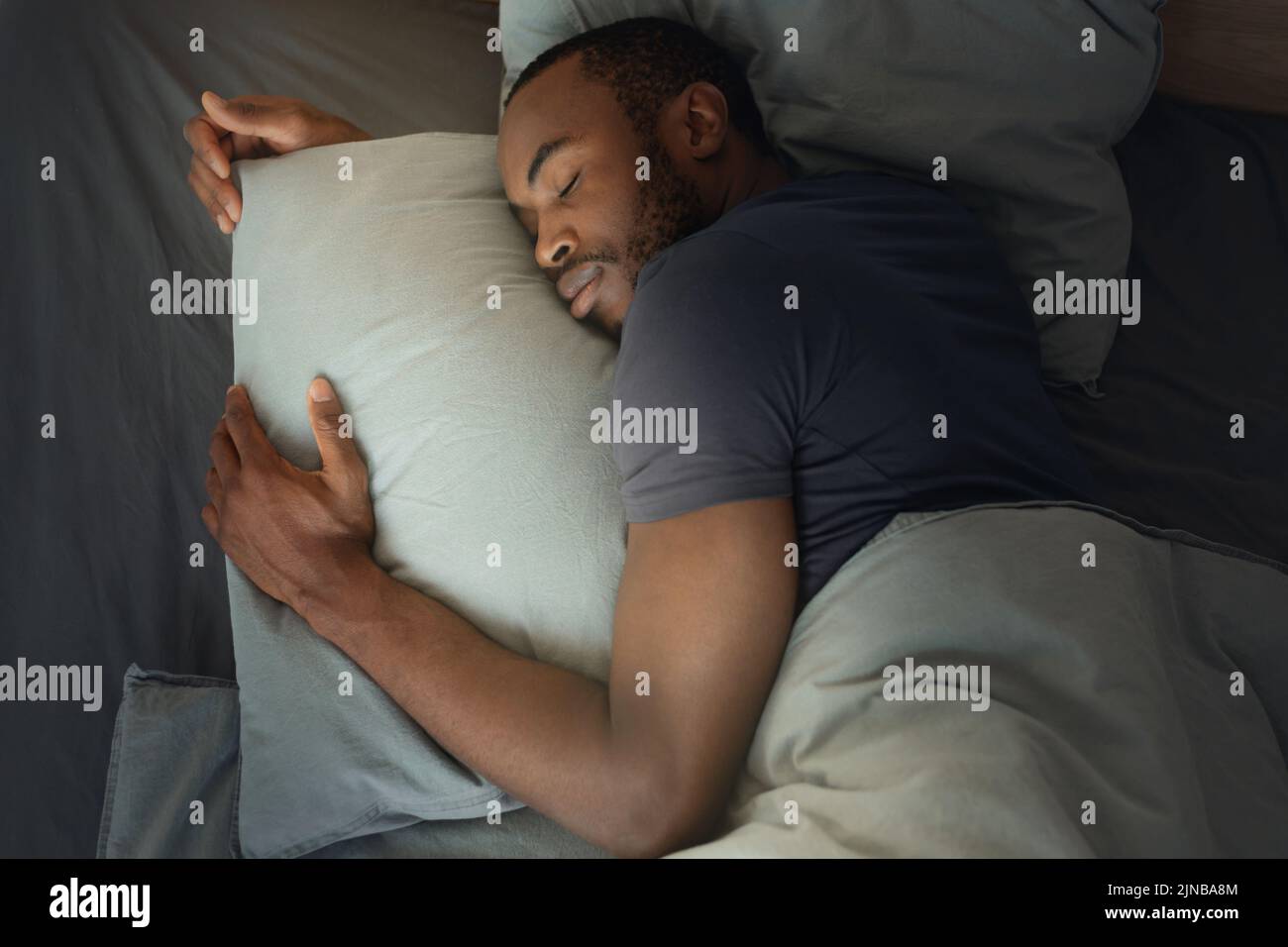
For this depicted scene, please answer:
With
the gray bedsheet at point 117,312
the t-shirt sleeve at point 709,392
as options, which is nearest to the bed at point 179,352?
the gray bedsheet at point 117,312

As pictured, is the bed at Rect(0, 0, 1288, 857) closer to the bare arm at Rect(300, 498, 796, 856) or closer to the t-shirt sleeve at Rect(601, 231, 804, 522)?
the bare arm at Rect(300, 498, 796, 856)

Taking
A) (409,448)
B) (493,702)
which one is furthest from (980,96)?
(493,702)

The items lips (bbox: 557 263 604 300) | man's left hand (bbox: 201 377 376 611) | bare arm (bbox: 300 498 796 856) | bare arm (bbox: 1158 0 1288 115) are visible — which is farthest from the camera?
bare arm (bbox: 1158 0 1288 115)

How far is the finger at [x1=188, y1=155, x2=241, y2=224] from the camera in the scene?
3.76 feet

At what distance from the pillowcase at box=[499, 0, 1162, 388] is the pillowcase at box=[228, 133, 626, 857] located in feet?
1.19

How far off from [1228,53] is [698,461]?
42.9 inches

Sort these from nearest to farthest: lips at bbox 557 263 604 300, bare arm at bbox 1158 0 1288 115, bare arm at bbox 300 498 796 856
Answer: bare arm at bbox 300 498 796 856, lips at bbox 557 263 604 300, bare arm at bbox 1158 0 1288 115

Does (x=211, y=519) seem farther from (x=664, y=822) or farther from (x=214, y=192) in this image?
(x=664, y=822)

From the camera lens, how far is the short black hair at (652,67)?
112 centimetres

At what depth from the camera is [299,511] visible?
0.97 metres

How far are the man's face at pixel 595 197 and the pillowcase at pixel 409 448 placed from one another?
4cm

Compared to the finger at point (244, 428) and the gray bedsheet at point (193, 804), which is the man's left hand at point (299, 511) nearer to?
the finger at point (244, 428)

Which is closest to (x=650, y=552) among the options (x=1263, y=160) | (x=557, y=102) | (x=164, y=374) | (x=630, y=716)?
(x=630, y=716)

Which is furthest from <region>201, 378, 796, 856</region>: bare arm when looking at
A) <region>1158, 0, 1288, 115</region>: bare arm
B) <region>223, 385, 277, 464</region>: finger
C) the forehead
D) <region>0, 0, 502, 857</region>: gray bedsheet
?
<region>1158, 0, 1288, 115</region>: bare arm
